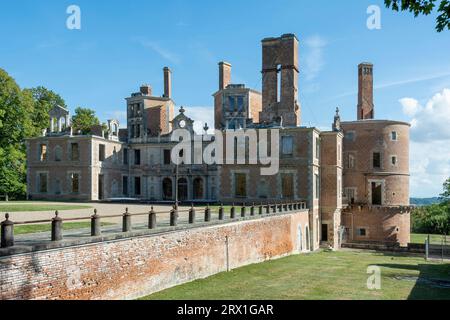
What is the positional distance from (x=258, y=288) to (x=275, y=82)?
88.5 feet

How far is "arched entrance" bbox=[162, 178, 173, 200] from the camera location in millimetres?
45312

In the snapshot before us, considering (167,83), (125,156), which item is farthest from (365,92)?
(125,156)

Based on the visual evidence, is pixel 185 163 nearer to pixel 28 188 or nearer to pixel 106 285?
pixel 28 188

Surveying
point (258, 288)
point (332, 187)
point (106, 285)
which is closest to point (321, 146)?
point (332, 187)

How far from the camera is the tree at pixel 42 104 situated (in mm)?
47894

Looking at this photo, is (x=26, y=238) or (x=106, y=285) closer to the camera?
(x=26, y=238)

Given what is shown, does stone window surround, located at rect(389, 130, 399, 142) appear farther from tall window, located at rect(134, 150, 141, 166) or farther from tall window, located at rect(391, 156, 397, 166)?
tall window, located at rect(134, 150, 141, 166)

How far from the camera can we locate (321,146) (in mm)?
38062

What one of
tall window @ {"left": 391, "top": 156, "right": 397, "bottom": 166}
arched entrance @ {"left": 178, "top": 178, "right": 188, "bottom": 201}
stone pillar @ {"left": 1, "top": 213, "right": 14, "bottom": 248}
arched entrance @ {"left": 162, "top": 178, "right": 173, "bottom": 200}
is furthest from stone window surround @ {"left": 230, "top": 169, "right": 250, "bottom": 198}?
stone pillar @ {"left": 1, "top": 213, "right": 14, "bottom": 248}

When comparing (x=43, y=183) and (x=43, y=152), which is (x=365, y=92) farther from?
(x=43, y=183)

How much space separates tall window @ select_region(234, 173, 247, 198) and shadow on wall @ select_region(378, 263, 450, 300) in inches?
527

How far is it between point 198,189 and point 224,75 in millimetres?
12172
